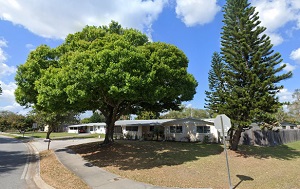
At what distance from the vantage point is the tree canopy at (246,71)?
16.3 meters

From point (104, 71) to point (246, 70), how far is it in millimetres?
11386

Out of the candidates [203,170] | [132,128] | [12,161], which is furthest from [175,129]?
[12,161]

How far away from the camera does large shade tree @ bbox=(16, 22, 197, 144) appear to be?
36.7 feet

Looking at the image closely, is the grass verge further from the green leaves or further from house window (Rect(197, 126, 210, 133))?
house window (Rect(197, 126, 210, 133))

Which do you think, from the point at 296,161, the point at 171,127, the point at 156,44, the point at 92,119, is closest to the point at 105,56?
the point at 156,44

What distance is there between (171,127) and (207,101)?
32.0 ft

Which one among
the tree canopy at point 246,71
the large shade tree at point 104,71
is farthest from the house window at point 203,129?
the large shade tree at point 104,71

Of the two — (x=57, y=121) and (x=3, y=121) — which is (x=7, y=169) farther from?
(x=3, y=121)

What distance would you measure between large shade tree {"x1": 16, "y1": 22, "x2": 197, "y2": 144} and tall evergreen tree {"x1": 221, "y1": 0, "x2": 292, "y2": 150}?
151 inches

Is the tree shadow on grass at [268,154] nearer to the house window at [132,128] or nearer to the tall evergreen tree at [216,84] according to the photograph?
the tall evergreen tree at [216,84]

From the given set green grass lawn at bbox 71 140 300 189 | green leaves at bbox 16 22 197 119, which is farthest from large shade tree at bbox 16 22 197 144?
green grass lawn at bbox 71 140 300 189

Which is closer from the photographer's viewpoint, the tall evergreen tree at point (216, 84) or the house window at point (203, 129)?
the tall evergreen tree at point (216, 84)

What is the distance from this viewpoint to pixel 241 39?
17422 mm

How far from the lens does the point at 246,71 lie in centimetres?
1692
